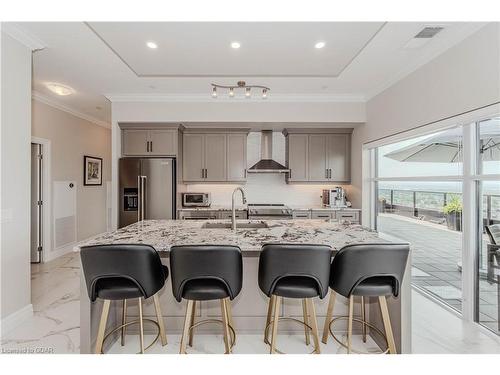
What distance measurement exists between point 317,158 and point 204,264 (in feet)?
12.2

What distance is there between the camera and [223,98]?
4414mm

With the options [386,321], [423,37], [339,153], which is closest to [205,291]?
[386,321]

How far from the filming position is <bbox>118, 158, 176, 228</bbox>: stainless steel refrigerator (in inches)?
172

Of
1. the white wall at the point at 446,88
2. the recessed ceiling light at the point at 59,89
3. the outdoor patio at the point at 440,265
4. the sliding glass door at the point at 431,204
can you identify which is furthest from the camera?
the recessed ceiling light at the point at 59,89

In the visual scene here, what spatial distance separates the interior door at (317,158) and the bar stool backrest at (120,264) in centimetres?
375

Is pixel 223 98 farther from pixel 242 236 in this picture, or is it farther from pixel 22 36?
pixel 242 236

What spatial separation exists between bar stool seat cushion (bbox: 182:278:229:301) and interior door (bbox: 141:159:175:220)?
9.03 feet

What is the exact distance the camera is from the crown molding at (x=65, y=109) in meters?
4.36

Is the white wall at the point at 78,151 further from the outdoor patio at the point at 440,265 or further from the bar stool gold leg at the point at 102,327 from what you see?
the outdoor patio at the point at 440,265

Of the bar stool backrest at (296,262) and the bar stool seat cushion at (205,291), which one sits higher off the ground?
the bar stool backrest at (296,262)

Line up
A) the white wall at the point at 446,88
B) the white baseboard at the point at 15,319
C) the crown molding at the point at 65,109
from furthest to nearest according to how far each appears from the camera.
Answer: the crown molding at the point at 65,109 < the white baseboard at the point at 15,319 < the white wall at the point at 446,88

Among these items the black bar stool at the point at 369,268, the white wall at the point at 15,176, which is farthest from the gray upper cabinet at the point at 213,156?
the black bar stool at the point at 369,268

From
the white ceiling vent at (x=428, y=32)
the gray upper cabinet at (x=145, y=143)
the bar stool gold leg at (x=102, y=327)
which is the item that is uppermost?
the white ceiling vent at (x=428, y=32)
